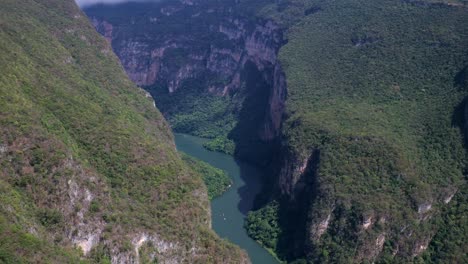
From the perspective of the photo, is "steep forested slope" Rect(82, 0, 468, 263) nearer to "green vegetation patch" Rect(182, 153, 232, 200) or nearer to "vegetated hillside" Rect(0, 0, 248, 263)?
"green vegetation patch" Rect(182, 153, 232, 200)

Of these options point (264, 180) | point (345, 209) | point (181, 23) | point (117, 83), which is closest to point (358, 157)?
point (345, 209)

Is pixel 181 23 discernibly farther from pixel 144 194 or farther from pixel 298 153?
pixel 144 194

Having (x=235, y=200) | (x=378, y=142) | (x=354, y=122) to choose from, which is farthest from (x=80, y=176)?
(x=354, y=122)

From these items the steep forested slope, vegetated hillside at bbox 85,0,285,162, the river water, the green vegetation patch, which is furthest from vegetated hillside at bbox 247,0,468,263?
vegetated hillside at bbox 85,0,285,162

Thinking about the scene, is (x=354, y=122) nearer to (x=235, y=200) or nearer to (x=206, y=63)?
(x=235, y=200)

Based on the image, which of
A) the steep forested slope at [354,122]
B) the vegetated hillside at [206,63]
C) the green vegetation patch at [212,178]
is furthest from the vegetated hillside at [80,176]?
the vegetated hillside at [206,63]

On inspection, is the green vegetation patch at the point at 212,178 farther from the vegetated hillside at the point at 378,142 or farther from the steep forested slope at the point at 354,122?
the vegetated hillside at the point at 378,142
